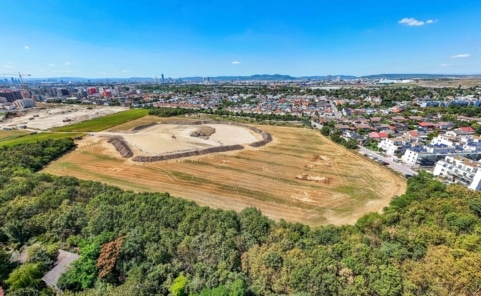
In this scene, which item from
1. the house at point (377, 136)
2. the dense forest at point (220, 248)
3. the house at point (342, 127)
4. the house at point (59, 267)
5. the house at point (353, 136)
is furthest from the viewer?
the house at point (342, 127)

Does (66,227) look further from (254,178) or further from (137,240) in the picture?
(254,178)

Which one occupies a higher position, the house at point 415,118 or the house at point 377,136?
the house at point 415,118

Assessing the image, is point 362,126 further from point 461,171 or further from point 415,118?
point 461,171

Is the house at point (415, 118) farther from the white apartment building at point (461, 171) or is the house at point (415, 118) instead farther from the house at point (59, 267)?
the house at point (59, 267)

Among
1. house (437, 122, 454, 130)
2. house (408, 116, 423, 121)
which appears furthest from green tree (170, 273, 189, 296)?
house (408, 116, 423, 121)

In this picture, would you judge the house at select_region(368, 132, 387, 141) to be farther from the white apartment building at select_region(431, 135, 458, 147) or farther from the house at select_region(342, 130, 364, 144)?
the white apartment building at select_region(431, 135, 458, 147)

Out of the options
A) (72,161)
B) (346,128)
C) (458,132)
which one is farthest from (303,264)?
(458,132)

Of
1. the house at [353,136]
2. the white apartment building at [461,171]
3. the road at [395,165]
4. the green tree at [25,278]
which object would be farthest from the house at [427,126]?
the green tree at [25,278]
